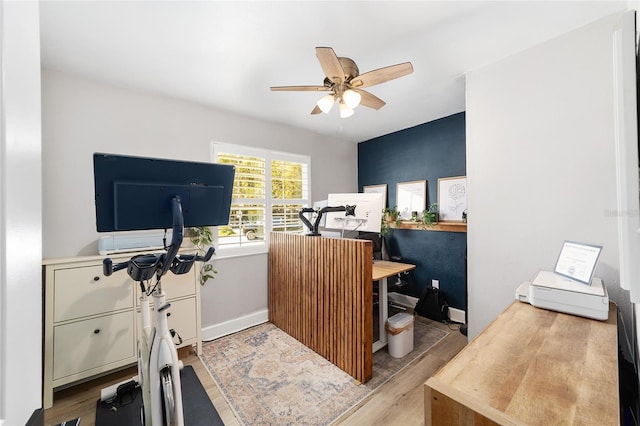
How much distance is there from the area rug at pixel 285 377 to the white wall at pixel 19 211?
1654mm

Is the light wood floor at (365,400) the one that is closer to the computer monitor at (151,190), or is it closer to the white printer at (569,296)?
the white printer at (569,296)

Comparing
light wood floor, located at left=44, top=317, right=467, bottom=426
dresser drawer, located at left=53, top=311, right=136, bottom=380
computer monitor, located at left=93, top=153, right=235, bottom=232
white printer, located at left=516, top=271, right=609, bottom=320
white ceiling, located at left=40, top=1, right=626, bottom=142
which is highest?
white ceiling, located at left=40, top=1, right=626, bottom=142

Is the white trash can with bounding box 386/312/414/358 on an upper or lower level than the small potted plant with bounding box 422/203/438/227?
lower

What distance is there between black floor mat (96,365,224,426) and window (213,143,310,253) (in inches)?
55.8

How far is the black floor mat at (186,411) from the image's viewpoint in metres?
1.71

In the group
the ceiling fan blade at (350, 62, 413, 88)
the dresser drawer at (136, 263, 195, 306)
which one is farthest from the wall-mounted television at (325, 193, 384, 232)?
the dresser drawer at (136, 263, 195, 306)

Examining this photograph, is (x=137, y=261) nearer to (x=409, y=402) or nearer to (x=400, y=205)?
(x=409, y=402)

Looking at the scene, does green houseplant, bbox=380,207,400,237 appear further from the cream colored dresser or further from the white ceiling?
the cream colored dresser

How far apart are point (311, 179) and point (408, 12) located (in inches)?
97.4

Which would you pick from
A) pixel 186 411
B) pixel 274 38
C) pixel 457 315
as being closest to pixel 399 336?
pixel 457 315

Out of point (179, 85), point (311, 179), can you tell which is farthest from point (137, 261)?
point (311, 179)

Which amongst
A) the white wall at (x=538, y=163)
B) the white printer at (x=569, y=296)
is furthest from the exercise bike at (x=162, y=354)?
the white wall at (x=538, y=163)

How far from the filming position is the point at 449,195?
3.28m

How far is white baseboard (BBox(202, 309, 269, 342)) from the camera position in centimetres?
280
